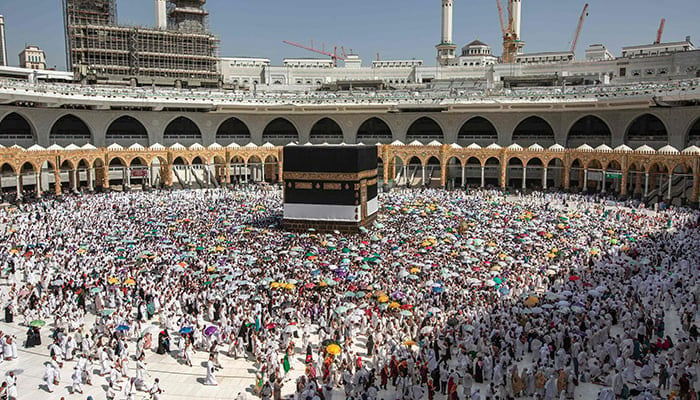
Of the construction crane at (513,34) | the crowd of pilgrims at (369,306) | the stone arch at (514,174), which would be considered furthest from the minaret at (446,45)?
the crowd of pilgrims at (369,306)

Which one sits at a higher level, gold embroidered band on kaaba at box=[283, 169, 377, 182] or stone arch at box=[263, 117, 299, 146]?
stone arch at box=[263, 117, 299, 146]

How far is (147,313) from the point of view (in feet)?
47.1

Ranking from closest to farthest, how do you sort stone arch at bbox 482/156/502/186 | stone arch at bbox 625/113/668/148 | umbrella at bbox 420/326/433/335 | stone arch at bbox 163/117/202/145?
umbrella at bbox 420/326/433/335 < stone arch at bbox 625/113/668/148 < stone arch at bbox 482/156/502/186 < stone arch at bbox 163/117/202/145

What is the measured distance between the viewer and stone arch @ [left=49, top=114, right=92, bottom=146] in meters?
41.1

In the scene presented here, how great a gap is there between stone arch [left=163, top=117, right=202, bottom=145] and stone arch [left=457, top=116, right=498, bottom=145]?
22.5 metres

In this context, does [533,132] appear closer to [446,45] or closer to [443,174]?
[443,174]

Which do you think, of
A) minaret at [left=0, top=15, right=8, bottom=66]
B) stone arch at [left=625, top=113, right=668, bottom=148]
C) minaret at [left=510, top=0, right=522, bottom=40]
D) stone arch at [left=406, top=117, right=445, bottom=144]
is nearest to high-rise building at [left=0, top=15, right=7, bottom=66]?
minaret at [left=0, top=15, right=8, bottom=66]

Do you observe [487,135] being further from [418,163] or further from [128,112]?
[128,112]

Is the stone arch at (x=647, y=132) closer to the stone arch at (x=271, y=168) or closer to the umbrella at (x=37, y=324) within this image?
the stone arch at (x=271, y=168)

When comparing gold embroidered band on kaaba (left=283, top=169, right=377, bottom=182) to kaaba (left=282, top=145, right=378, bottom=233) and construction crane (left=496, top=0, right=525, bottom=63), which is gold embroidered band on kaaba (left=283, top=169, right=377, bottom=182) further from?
construction crane (left=496, top=0, right=525, bottom=63)

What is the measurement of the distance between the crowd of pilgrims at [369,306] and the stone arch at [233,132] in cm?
2402

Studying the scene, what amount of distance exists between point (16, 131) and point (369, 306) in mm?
35604

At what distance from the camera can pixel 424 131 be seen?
46.8 meters

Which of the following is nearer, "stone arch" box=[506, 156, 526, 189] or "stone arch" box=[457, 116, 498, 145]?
"stone arch" box=[506, 156, 526, 189]
